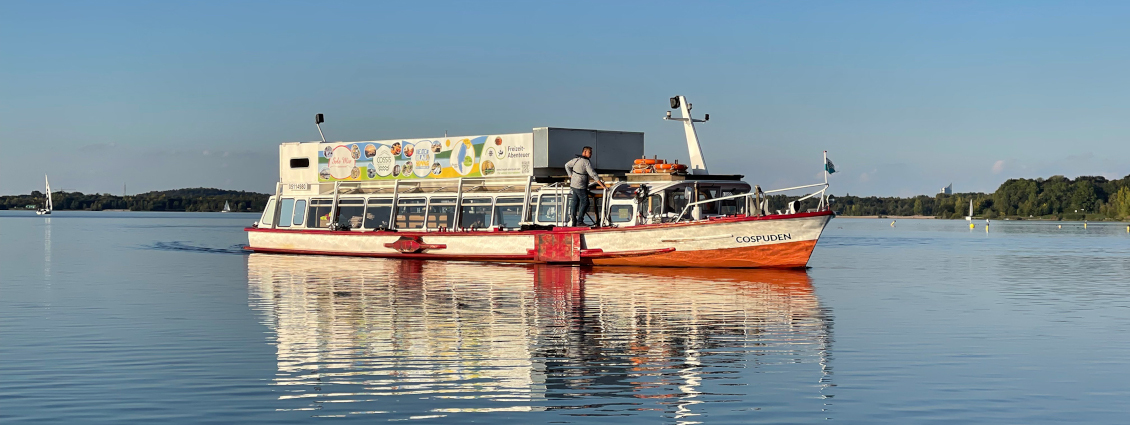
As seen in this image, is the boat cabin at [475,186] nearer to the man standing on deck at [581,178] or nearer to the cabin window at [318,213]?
the cabin window at [318,213]

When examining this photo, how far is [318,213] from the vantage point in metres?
49.8

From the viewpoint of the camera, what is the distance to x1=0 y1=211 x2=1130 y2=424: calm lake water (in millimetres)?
13102

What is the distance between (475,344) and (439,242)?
1015 inches

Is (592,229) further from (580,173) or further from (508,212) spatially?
(508,212)

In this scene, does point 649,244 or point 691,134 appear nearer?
point 649,244

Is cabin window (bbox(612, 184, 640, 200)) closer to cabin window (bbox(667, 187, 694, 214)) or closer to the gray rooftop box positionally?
cabin window (bbox(667, 187, 694, 214))

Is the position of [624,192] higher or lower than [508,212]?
higher

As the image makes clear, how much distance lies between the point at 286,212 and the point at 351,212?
3.59 m

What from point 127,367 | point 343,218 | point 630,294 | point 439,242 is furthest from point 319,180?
Result: point 127,367

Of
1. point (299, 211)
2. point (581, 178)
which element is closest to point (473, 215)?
point (581, 178)

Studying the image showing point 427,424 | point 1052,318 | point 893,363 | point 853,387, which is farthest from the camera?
point 1052,318

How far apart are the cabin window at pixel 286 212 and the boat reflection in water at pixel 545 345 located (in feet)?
54.3

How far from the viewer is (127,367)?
16.1 metres

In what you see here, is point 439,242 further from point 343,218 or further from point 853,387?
point 853,387
